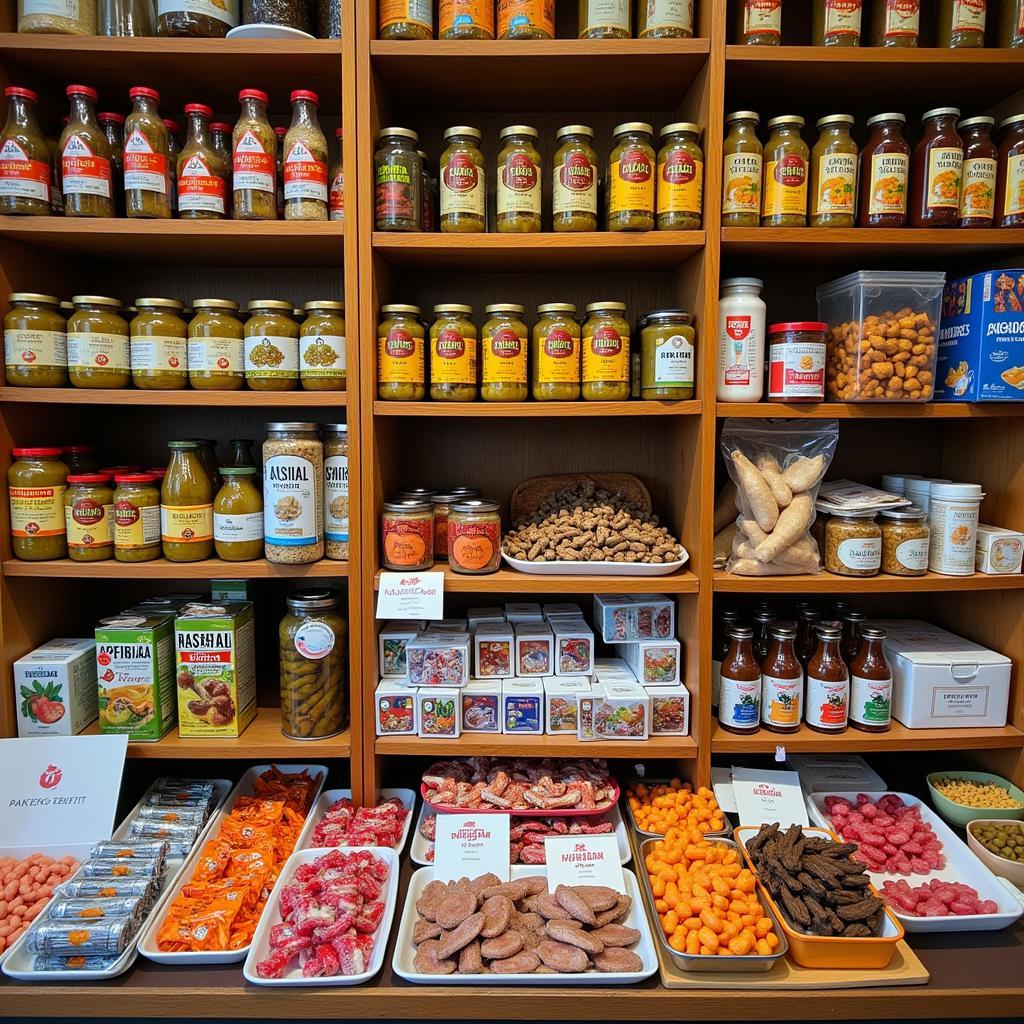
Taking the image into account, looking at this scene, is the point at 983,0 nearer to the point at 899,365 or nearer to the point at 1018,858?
the point at 899,365

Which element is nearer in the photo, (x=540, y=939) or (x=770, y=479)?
(x=540, y=939)

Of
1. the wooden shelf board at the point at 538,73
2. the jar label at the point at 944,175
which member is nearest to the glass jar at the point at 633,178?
the wooden shelf board at the point at 538,73

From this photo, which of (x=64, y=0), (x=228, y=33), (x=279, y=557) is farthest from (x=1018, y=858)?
(x=64, y=0)

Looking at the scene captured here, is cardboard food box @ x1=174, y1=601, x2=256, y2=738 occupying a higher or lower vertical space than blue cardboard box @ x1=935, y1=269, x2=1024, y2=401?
lower

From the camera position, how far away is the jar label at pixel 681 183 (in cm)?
154

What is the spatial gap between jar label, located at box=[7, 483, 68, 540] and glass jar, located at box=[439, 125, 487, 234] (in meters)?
1.12

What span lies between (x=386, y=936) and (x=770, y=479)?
50.7 inches

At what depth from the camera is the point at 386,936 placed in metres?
1.35

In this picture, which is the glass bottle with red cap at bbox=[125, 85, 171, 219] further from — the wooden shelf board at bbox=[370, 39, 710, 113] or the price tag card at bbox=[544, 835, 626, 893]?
the price tag card at bbox=[544, 835, 626, 893]

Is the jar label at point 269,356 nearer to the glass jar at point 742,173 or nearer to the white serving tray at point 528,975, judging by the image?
the glass jar at point 742,173

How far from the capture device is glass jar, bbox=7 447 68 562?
5.32ft

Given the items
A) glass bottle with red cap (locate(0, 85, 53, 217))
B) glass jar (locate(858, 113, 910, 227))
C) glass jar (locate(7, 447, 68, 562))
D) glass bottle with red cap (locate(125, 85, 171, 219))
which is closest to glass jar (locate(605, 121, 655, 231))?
glass jar (locate(858, 113, 910, 227))

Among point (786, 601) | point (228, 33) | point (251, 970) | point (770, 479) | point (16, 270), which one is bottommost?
point (251, 970)

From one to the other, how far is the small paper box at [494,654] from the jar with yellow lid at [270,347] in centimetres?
78
